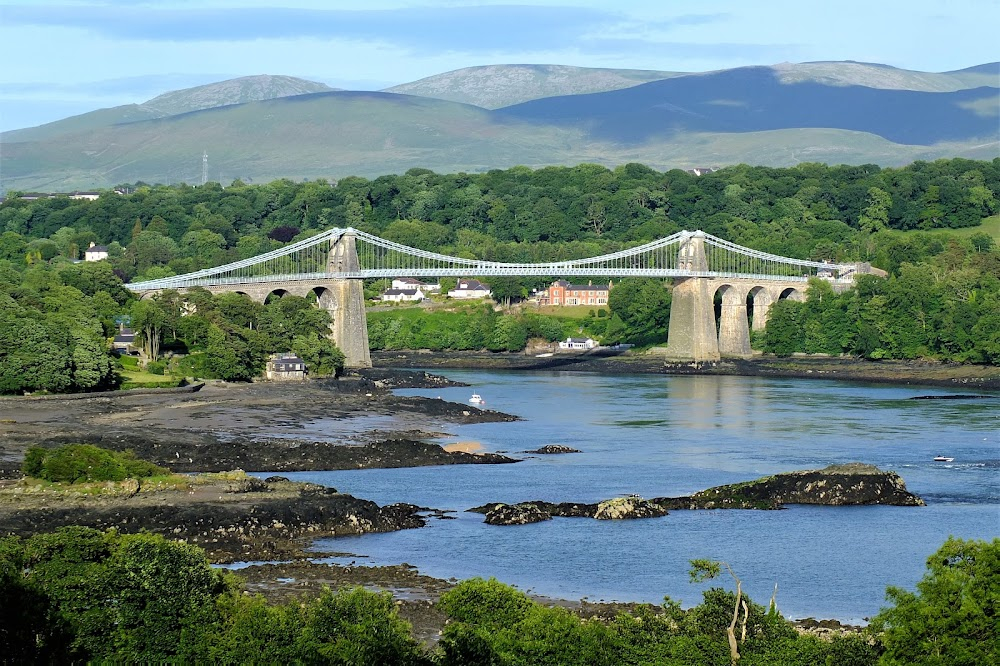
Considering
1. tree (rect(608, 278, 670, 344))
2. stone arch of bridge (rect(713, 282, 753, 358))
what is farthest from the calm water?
tree (rect(608, 278, 670, 344))

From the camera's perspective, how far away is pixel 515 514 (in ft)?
107

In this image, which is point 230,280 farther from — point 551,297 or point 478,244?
point 478,244

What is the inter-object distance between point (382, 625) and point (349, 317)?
2434 inches

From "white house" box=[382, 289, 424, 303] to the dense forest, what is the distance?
5413mm

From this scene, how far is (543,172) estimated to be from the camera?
13438 centimetres

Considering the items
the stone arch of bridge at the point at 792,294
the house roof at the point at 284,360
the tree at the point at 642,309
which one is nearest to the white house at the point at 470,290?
the tree at the point at 642,309

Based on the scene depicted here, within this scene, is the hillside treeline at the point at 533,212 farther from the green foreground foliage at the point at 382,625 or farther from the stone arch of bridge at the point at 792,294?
the green foreground foliage at the point at 382,625

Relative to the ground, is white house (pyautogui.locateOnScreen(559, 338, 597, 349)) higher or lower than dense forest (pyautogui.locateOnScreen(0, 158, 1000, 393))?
lower

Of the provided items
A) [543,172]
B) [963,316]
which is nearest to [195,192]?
[543,172]

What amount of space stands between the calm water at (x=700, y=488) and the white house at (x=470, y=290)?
125ft

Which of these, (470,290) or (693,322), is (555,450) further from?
(470,290)

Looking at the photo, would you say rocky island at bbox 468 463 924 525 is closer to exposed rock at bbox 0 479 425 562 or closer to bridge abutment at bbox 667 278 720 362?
exposed rock at bbox 0 479 425 562

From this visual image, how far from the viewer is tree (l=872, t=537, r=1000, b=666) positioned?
54.8ft

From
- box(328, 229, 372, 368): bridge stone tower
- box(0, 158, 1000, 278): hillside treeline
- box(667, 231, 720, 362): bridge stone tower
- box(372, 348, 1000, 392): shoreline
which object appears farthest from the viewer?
box(0, 158, 1000, 278): hillside treeline
